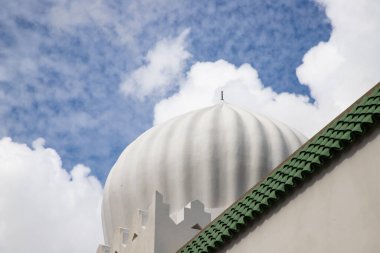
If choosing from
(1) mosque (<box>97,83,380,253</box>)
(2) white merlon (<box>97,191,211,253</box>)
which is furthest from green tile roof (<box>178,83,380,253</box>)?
(2) white merlon (<box>97,191,211,253</box>)

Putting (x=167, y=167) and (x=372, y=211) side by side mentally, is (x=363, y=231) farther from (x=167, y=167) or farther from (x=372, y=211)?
(x=167, y=167)

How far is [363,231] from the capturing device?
6391 mm

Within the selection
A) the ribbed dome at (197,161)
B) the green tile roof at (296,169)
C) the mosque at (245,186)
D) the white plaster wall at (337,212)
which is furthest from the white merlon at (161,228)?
the white plaster wall at (337,212)

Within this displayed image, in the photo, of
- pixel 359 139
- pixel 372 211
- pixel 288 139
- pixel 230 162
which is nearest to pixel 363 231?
pixel 372 211

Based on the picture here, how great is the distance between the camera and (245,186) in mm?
15125

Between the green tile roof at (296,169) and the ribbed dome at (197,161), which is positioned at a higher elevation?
the ribbed dome at (197,161)

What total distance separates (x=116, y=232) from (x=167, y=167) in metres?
1.70

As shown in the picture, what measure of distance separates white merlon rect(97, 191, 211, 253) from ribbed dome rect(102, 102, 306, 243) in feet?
2.86

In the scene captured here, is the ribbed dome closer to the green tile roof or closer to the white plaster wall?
the green tile roof

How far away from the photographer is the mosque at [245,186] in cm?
672

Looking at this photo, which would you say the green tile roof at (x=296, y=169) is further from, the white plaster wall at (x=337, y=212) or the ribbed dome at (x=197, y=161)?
the ribbed dome at (x=197, y=161)

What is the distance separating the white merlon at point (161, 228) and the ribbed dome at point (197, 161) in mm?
872

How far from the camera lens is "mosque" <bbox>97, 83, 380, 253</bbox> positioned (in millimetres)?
6723

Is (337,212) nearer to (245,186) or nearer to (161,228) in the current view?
(161,228)
